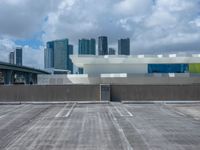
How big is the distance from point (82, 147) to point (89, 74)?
158 ft

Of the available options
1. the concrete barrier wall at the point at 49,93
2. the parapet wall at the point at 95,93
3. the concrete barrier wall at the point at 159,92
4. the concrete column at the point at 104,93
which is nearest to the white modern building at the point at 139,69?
the concrete barrier wall at the point at 159,92

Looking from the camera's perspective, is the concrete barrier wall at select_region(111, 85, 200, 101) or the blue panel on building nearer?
the concrete barrier wall at select_region(111, 85, 200, 101)

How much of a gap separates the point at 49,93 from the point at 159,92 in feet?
38.1

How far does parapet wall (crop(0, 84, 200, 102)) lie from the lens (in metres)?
41.1

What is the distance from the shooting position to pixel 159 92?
41156 mm

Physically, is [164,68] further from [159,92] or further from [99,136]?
[99,136]

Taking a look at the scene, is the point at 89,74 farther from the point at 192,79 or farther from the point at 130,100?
the point at 130,100

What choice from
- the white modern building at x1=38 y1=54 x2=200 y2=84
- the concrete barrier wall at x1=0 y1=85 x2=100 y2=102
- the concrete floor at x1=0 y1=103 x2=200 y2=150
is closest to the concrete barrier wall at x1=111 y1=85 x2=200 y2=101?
the concrete barrier wall at x1=0 y1=85 x2=100 y2=102

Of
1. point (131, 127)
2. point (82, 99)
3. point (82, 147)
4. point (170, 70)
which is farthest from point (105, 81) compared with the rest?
point (82, 147)

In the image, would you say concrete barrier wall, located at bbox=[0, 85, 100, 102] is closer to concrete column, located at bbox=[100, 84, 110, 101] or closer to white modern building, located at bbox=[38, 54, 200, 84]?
concrete column, located at bbox=[100, 84, 110, 101]

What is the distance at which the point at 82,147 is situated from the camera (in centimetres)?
1265

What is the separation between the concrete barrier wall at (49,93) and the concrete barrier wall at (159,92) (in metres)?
2.67

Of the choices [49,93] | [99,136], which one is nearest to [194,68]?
[49,93]

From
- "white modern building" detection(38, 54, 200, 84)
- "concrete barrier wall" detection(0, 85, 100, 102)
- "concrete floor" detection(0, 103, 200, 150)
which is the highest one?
"white modern building" detection(38, 54, 200, 84)
